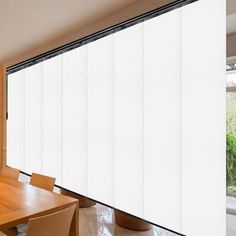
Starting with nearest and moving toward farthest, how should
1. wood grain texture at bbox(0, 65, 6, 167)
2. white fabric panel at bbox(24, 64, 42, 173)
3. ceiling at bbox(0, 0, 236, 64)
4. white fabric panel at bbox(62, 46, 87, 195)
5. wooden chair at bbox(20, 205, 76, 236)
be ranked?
wooden chair at bbox(20, 205, 76, 236), ceiling at bbox(0, 0, 236, 64), white fabric panel at bbox(62, 46, 87, 195), white fabric panel at bbox(24, 64, 42, 173), wood grain texture at bbox(0, 65, 6, 167)

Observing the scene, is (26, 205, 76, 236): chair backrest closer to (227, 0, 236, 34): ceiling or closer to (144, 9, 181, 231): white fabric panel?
(144, 9, 181, 231): white fabric panel

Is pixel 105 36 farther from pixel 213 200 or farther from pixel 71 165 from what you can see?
pixel 213 200

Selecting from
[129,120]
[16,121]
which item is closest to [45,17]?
[129,120]

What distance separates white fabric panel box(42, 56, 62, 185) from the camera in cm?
389

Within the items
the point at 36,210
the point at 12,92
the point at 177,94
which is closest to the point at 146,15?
the point at 177,94

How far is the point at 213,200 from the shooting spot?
82.1 inches

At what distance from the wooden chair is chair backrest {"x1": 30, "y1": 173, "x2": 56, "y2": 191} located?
872mm

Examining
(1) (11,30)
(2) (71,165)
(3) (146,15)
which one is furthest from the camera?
(2) (71,165)

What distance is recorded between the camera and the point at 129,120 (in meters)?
2.79

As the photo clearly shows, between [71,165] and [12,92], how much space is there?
241cm

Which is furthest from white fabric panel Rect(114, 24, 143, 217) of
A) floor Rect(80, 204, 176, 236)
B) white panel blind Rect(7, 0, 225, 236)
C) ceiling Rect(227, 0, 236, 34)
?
ceiling Rect(227, 0, 236, 34)

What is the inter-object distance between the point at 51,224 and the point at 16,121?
3792mm

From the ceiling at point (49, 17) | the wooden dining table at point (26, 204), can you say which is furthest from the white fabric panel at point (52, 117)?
the wooden dining table at point (26, 204)

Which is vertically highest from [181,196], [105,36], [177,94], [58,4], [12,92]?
[58,4]
